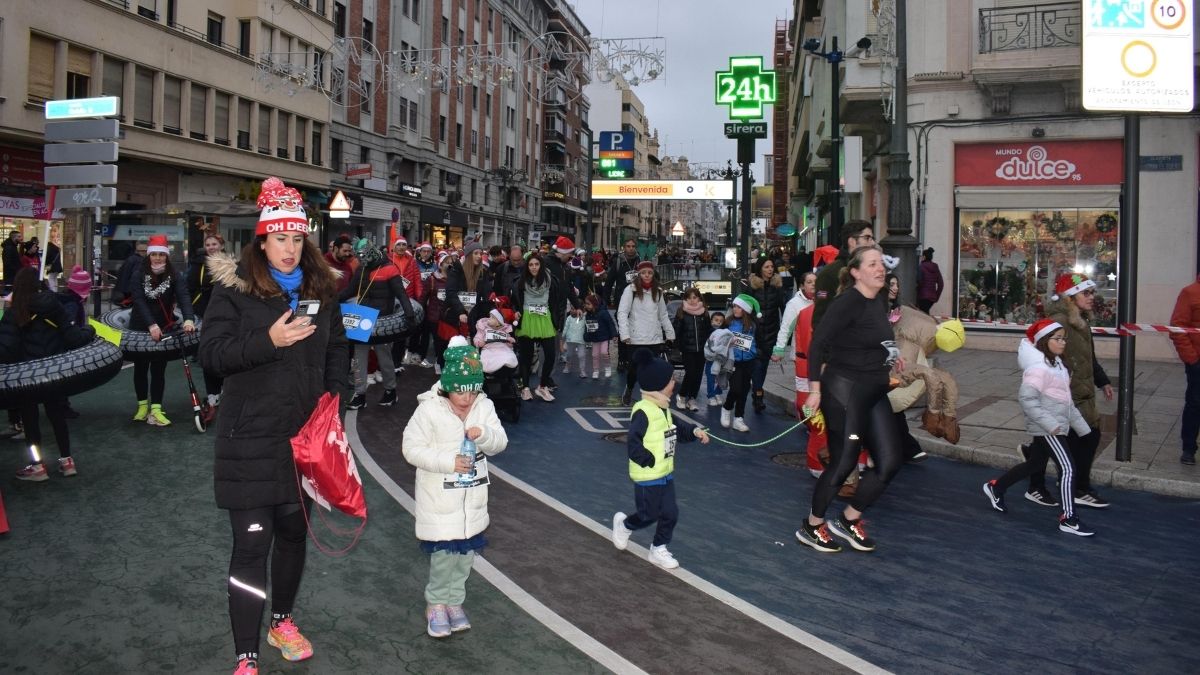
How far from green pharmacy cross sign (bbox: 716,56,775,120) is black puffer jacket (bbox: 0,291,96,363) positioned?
16.4 m

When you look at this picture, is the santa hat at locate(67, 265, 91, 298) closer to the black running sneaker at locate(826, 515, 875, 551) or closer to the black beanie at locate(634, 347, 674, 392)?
the black beanie at locate(634, 347, 674, 392)

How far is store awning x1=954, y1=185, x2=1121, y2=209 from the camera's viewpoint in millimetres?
18594

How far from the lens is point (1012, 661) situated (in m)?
4.12

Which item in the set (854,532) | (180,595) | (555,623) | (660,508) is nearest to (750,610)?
(660,508)

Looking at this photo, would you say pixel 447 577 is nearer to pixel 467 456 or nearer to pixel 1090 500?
pixel 467 456

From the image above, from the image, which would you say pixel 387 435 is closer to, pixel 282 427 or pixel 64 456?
pixel 64 456

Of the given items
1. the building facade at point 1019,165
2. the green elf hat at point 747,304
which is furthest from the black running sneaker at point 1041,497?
the building facade at point 1019,165

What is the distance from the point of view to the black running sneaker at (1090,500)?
7009mm

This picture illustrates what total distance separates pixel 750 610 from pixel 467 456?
5.66 ft

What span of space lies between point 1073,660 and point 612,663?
84.5 inches

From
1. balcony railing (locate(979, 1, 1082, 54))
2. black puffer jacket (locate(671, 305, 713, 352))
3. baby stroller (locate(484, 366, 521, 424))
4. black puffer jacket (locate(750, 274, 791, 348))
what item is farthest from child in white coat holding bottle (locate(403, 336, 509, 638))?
balcony railing (locate(979, 1, 1082, 54))

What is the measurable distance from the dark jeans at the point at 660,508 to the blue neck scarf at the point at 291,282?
8.19 feet

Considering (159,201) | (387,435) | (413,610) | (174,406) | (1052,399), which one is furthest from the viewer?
(159,201)

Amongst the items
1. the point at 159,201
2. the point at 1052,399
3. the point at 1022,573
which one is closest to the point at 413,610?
the point at 1022,573
